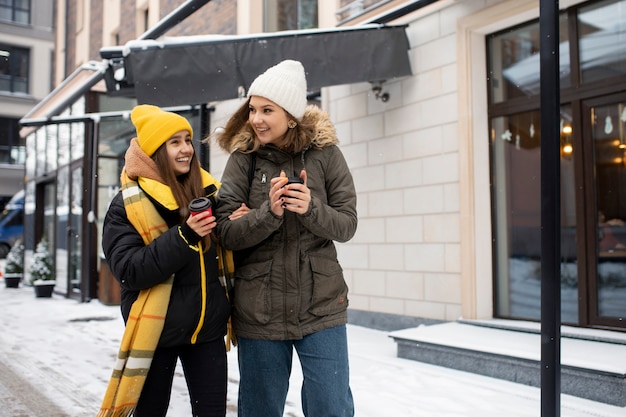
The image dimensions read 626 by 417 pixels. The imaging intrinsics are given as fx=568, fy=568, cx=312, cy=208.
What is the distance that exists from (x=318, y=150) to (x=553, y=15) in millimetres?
1191

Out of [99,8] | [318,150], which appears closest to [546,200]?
[318,150]

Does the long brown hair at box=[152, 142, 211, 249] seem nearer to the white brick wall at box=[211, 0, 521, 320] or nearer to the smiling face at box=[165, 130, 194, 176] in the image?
the smiling face at box=[165, 130, 194, 176]

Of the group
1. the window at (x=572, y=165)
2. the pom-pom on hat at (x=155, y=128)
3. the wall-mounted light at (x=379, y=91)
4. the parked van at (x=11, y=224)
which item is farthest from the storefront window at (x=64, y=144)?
the parked van at (x=11, y=224)

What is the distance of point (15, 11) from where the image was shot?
1234 inches

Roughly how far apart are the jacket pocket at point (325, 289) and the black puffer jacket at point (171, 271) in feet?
1.26

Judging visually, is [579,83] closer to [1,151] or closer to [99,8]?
[99,8]

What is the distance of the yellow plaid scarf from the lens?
2.20 metres

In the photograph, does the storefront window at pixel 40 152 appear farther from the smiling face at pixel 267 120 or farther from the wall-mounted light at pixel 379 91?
the smiling face at pixel 267 120

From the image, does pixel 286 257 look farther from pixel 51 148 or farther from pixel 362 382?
pixel 51 148

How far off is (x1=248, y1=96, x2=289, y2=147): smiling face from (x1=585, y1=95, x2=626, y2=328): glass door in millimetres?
4155

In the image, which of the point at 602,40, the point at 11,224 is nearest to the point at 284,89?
the point at 602,40

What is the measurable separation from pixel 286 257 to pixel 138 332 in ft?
2.10

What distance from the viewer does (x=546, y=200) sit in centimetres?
238

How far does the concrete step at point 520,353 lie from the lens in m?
4.04
